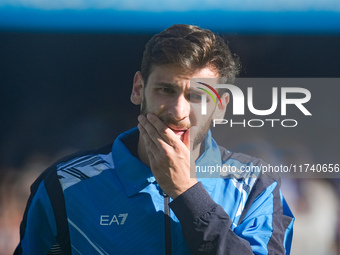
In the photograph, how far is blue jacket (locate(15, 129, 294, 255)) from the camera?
142cm

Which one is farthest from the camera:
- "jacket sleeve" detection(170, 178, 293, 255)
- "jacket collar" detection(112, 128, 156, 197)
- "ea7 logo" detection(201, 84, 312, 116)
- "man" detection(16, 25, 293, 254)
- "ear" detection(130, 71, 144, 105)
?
"ea7 logo" detection(201, 84, 312, 116)

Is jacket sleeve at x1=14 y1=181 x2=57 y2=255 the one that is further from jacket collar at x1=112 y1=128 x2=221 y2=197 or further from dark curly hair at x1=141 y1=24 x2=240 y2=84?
dark curly hair at x1=141 y1=24 x2=240 y2=84

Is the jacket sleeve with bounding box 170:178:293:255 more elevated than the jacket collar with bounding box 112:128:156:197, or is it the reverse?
the jacket collar with bounding box 112:128:156:197

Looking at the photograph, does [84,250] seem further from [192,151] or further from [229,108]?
[229,108]

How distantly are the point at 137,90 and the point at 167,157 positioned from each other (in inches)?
16.0

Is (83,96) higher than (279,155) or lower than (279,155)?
higher

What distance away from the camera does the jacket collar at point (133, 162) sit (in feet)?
4.90

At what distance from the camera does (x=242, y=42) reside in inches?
69.2

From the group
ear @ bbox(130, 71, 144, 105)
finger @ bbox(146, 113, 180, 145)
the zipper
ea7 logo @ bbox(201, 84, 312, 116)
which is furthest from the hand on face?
→ ea7 logo @ bbox(201, 84, 312, 116)

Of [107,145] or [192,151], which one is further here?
[107,145]

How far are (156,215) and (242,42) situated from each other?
807 millimetres

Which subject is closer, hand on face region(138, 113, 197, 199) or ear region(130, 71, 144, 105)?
hand on face region(138, 113, 197, 199)

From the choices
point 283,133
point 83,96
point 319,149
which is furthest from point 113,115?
point 319,149

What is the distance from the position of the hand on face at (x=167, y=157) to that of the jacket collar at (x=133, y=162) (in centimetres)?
13
